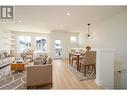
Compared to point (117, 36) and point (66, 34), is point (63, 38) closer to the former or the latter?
point (66, 34)

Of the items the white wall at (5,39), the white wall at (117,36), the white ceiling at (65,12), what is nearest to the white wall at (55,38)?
the white wall at (5,39)

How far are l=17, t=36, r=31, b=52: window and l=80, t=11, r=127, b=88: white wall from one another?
674 cm

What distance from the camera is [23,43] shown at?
11.8 meters

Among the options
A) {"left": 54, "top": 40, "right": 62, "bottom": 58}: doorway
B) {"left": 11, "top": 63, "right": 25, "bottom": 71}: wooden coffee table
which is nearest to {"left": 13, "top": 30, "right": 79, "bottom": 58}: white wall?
{"left": 54, "top": 40, "right": 62, "bottom": 58}: doorway

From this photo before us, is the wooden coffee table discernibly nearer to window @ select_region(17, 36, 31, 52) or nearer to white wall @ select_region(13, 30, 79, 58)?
white wall @ select_region(13, 30, 79, 58)

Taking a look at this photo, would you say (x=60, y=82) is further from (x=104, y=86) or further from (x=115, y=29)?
(x=115, y=29)

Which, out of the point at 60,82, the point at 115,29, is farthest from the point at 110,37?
the point at 60,82

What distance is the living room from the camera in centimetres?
497

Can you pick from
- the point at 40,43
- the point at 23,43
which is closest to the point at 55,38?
the point at 40,43

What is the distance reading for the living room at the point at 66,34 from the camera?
4969mm
